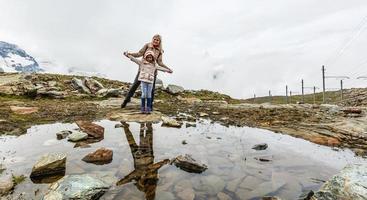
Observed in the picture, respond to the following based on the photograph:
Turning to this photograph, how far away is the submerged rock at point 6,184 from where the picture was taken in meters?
5.00

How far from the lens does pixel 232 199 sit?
500 cm

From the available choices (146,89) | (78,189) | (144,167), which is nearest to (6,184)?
(78,189)

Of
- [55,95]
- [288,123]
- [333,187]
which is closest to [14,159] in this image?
[333,187]

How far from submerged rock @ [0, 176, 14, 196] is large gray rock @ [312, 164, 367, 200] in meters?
5.15

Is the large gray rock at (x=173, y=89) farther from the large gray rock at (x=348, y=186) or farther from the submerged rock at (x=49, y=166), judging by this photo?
the large gray rock at (x=348, y=186)

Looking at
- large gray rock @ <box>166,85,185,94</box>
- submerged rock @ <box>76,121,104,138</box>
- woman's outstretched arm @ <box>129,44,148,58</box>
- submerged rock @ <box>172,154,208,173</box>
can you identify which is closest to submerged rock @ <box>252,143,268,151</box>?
submerged rock @ <box>172,154,208,173</box>

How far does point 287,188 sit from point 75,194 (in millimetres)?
3783

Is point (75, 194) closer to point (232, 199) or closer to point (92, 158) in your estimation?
point (92, 158)

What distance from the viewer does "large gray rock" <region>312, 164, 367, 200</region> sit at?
4098mm

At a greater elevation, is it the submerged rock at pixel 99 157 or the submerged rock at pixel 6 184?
the submerged rock at pixel 99 157

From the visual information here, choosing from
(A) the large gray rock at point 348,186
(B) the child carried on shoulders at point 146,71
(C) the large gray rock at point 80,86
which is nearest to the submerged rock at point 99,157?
(A) the large gray rock at point 348,186

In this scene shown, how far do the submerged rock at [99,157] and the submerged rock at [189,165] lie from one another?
159 cm

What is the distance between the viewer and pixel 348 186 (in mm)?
4258

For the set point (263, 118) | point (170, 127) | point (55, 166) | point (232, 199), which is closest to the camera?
point (232, 199)
